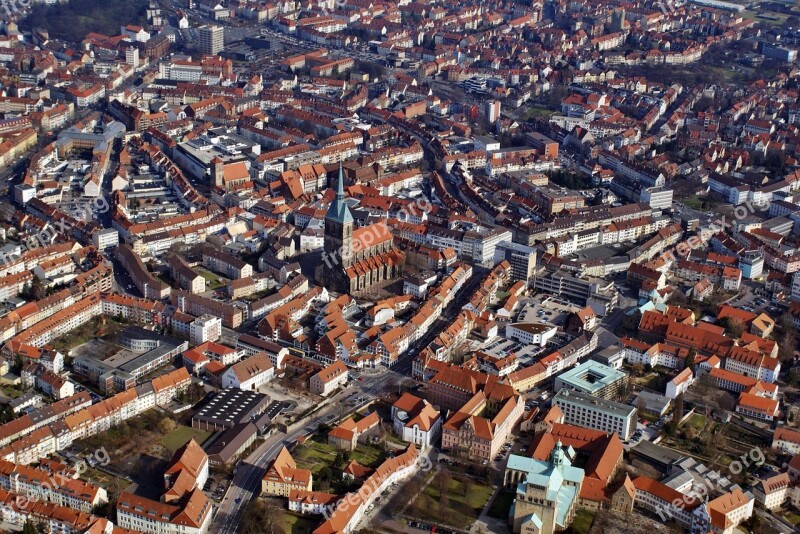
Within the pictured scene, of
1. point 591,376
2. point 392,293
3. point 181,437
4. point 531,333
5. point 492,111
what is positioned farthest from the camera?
point 492,111

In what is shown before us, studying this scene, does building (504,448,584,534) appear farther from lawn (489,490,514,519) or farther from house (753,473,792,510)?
house (753,473,792,510)

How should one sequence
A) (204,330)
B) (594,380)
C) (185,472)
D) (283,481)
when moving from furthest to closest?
(204,330), (594,380), (283,481), (185,472)

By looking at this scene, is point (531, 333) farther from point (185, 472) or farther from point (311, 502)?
point (185, 472)

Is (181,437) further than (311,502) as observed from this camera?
Yes

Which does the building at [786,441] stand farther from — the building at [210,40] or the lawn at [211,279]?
the building at [210,40]

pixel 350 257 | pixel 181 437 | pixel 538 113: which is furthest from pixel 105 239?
pixel 538 113

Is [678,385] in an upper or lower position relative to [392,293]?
upper
